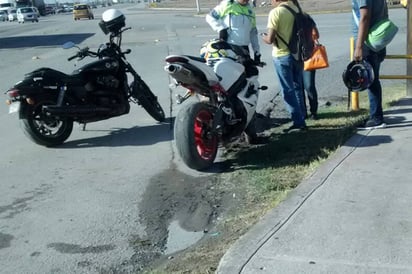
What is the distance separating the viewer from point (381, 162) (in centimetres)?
576

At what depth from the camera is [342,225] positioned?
14.3 ft

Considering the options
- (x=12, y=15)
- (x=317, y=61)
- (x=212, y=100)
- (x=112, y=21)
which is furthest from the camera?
(x=12, y=15)

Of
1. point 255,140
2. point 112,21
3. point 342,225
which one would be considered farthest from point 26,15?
point 342,225

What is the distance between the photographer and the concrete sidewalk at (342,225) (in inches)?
149

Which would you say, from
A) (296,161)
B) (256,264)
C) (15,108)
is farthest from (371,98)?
(15,108)

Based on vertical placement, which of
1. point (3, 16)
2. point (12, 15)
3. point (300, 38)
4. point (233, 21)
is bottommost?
point (3, 16)

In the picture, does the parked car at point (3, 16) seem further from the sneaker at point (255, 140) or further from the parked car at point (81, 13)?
the sneaker at point (255, 140)

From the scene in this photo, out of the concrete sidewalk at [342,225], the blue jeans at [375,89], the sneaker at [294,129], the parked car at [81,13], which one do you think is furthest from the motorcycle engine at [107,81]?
the parked car at [81,13]

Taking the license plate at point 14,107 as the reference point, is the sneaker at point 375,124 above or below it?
below

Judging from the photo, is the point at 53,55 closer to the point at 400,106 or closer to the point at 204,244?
the point at 400,106

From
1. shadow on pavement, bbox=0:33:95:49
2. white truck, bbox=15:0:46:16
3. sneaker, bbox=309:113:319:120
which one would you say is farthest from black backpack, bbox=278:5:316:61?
white truck, bbox=15:0:46:16

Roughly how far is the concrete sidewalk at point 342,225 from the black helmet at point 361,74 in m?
1.07

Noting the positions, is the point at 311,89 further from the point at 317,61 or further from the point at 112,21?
the point at 112,21

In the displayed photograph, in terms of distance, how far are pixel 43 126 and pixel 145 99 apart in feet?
5.14
